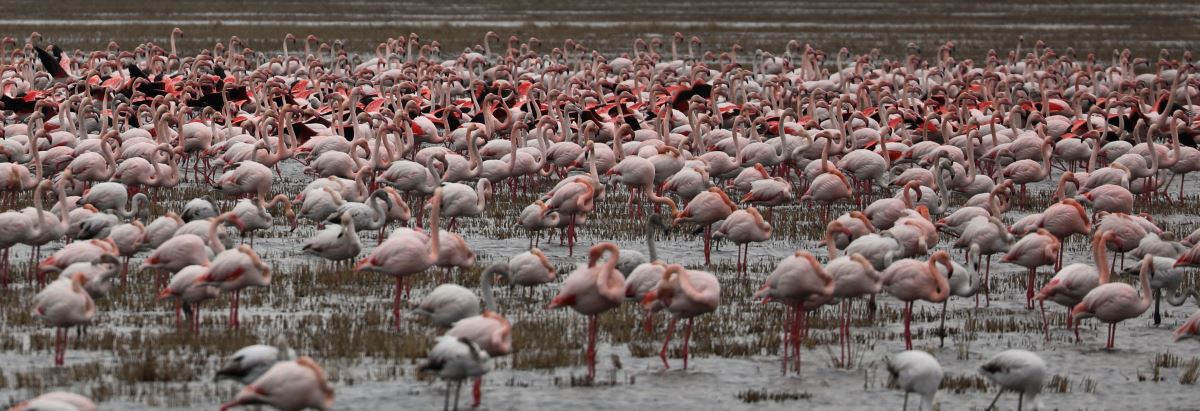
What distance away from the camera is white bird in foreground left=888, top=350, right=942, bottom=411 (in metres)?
9.47

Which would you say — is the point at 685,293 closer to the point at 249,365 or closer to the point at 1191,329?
the point at 249,365

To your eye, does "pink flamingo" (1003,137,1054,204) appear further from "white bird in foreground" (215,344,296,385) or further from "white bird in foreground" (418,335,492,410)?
"white bird in foreground" (215,344,296,385)

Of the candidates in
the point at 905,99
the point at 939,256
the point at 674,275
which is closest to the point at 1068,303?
the point at 939,256

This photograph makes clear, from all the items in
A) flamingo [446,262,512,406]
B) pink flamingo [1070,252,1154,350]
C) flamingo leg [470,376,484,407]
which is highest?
pink flamingo [1070,252,1154,350]

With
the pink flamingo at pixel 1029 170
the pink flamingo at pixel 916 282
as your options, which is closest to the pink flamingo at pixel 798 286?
the pink flamingo at pixel 916 282

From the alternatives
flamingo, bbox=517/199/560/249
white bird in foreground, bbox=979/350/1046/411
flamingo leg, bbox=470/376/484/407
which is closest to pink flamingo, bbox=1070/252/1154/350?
white bird in foreground, bbox=979/350/1046/411

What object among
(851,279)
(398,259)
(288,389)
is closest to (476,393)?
(288,389)

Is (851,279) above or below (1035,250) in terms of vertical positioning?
below

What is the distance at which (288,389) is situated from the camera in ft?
27.7

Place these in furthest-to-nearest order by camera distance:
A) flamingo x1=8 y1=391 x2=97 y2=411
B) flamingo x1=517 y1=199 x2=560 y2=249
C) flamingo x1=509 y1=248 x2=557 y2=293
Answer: flamingo x1=517 y1=199 x2=560 y2=249
flamingo x1=509 y1=248 x2=557 y2=293
flamingo x1=8 y1=391 x2=97 y2=411

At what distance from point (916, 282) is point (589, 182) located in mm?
4670

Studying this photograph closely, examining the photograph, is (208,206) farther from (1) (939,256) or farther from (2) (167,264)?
(1) (939,256)

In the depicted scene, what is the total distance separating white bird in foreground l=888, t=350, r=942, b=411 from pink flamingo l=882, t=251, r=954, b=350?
5.76 feet

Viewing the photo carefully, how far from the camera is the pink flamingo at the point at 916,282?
11336 millimetres
